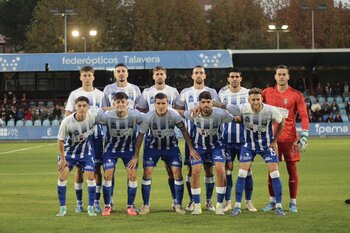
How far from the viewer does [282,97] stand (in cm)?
1378

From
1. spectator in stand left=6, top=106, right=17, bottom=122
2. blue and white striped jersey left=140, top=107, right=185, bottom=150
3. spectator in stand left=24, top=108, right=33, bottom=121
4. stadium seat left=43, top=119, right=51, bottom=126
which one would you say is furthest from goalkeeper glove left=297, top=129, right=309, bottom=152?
spectator in stand left=6, top=106, right=17, bottom=122

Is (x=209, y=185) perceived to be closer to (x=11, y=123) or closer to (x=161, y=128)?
(x=161, y=128)

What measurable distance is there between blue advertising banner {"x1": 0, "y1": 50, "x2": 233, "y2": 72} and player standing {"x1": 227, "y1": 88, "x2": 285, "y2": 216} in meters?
33.4

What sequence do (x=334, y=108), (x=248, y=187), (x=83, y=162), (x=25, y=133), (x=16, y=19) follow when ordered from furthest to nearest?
(x=16, y=19) → (x=334, y=108) → (x=25, y=133) → (x=248, y=187) → (x=83, y=162)

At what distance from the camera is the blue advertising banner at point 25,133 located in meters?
44.4

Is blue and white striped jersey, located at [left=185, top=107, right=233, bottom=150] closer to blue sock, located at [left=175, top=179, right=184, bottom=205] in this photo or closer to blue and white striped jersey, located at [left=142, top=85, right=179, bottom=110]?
blue sock, located at [left=175, top=179, right=184, bottom=205]

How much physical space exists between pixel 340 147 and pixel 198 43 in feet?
148

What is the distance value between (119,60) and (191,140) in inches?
1349

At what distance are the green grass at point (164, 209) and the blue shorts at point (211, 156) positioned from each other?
2.69 feet

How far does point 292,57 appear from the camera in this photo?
49.8 m

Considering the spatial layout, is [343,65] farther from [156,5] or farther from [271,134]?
[271,134]

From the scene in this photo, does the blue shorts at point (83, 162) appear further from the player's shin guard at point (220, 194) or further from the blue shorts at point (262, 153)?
the blue shorts at point (262, 153)

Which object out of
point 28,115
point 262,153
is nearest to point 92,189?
point 262,153

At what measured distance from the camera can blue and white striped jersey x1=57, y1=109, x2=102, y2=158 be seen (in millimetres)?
13164
